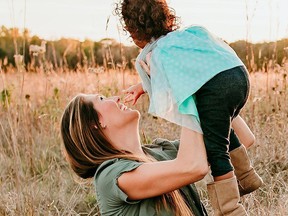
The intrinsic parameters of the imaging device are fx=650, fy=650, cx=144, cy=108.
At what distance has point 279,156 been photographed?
415 cm

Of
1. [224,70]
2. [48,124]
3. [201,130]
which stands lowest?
[48,124]

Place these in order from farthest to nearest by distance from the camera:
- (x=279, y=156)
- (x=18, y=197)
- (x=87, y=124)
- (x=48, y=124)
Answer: (x=48, y=124)
(x=279, y=156)
(x=18, y=197)
(x=87, y=124)

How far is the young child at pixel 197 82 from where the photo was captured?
6.98 feet

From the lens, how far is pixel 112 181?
2.25m

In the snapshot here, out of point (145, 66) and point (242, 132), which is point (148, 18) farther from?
point (242, 132)

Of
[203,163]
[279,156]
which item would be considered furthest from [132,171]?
[279,156]

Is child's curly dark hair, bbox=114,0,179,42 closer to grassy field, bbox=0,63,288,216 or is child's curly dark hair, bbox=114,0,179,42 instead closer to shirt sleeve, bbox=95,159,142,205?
shirt sleeve, bbox=95,159,142,205

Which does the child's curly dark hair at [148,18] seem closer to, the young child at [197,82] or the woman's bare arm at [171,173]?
the young child at [197,82]

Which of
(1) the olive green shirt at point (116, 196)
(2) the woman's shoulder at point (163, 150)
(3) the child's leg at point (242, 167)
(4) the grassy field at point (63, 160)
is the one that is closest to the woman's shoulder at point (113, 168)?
(1) the olive green shirt at point (116, 196)

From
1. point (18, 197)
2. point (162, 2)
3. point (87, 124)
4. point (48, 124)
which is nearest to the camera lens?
point (162, 2)

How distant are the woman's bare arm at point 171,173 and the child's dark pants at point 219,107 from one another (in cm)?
5

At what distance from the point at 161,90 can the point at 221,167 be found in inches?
12.9

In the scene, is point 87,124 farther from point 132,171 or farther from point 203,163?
point 203,163

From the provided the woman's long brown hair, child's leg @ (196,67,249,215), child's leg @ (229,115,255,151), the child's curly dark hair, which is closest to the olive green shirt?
the woman's long brown hair
